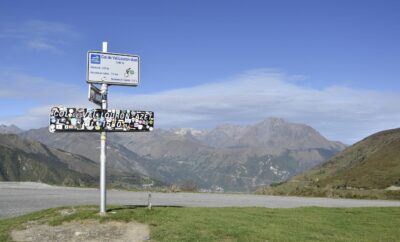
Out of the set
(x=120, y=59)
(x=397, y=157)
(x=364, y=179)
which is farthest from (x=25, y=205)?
(x=397, y=157)

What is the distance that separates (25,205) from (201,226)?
1361cm

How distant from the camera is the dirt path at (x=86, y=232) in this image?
16.2 m

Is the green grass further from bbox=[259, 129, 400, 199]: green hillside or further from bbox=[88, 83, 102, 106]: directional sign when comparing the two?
bbox=[259, 129, 400, 199]: green hillside

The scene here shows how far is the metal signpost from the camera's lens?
19.6m

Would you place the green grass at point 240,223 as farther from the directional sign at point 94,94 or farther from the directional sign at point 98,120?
the directional sign at point 94,94

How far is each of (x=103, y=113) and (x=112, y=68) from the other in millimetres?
1960

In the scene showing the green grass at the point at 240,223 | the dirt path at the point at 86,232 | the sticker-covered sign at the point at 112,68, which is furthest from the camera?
the sticker-covered sign at the point at 112,68

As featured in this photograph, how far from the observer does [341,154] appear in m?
146

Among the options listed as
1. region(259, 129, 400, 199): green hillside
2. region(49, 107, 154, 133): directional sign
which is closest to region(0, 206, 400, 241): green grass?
region(49, 107, 154, 133): directional sign

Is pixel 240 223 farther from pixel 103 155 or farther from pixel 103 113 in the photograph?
pixel 103 113

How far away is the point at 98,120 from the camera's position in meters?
20.0

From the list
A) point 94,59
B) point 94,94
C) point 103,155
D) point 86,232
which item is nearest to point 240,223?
point 86,232

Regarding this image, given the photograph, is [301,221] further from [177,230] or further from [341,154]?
[341,154]

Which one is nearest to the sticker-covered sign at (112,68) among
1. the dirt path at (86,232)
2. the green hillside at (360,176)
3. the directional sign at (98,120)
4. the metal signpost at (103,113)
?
the metal signpost at (103,113)
